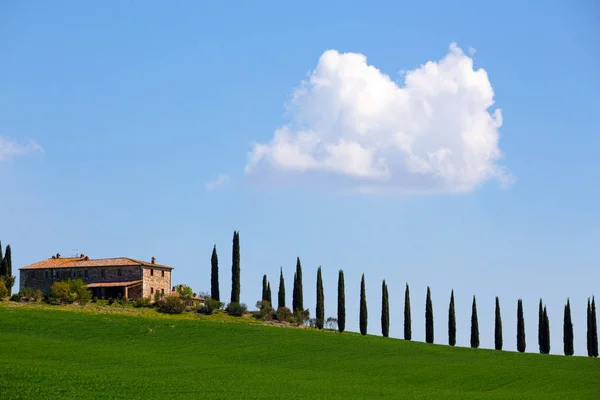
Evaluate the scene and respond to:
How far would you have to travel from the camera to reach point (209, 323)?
77375mm

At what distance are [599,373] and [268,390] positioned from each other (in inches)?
1179

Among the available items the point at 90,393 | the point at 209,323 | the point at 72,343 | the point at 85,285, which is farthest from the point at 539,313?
the point at 90,393

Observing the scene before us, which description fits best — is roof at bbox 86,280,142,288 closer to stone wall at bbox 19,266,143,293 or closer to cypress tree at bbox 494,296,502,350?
stone wall at bbox 19,266,143,293

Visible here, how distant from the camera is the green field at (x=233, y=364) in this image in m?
44.1

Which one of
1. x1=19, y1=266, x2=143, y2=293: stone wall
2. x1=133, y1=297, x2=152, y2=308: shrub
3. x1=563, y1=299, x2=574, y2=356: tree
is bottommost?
x1=563, y1=299, x2=574, y2=356: tree

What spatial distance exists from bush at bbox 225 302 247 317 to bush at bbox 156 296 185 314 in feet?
19.7

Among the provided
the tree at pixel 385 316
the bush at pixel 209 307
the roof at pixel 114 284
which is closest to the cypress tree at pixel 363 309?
the tree at pixel 385 316

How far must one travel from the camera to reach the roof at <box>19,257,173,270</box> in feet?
308

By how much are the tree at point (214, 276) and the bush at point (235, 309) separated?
4685mm

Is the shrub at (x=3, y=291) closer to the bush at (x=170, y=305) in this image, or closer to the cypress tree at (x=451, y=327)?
the bush at (x=170, y=305)

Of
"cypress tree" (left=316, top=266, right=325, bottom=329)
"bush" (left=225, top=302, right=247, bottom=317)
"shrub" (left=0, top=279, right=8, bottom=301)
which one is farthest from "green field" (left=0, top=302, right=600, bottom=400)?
"cypress tree" (left=316, top=266, right=325, bottom=329)

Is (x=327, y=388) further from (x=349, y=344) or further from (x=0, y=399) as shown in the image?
(x=349, y=344)

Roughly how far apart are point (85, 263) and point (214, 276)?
13721 millimetres

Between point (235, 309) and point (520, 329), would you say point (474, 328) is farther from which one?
point (235, 309)
